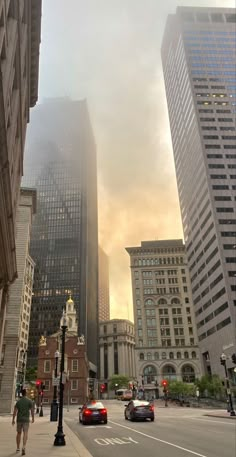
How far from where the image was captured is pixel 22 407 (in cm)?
1266

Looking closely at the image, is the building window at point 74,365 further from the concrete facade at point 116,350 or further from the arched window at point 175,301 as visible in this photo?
the concrete facade at point 116,350

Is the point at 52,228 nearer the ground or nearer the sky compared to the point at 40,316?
nearer the sky

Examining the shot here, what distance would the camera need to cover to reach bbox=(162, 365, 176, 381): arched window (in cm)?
12569

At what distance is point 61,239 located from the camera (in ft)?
541

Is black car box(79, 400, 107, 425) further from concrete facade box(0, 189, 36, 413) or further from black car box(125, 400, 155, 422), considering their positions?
concrete facade box(0, 189, 36, 413)

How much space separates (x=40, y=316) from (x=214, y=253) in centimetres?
8913

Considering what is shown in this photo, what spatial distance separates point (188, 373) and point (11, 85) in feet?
424

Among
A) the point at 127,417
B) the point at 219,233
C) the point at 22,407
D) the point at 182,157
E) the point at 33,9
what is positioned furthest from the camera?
the point at 182,157

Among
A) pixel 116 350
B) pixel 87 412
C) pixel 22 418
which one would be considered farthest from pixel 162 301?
pixel 22 418

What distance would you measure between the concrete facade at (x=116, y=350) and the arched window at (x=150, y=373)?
58.7 m

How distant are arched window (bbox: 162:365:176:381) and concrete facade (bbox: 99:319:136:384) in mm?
59207

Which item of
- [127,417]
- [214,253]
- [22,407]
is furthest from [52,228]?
[22,407]

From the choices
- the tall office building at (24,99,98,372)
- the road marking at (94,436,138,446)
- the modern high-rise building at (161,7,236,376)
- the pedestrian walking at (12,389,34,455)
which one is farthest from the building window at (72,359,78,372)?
the pedestrian walking at (12,389,34,455)

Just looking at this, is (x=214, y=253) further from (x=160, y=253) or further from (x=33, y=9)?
(x=33, y=9)
